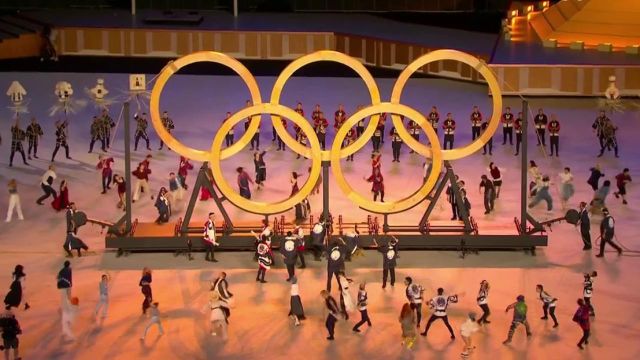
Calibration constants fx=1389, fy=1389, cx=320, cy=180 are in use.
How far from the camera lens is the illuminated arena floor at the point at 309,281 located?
28609 mm

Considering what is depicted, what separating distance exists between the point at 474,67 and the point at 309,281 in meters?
6.53

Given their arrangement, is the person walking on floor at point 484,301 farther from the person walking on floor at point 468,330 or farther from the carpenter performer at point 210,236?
the carpenter performer at point 210,236

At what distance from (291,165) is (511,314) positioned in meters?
13.2

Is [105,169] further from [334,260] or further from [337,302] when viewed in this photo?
[337,302]

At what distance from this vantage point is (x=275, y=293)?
3148cm

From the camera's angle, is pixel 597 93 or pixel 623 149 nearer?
pixel 623 149

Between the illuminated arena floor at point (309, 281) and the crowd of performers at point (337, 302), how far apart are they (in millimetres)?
238

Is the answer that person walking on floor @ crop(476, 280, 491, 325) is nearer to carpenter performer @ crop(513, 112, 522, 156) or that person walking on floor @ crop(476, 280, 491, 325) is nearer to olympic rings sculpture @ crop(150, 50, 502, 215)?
olympic rings sculpture @ crop(150, 50, 502, 215)

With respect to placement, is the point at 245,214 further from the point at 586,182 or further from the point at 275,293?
the point at 586,182

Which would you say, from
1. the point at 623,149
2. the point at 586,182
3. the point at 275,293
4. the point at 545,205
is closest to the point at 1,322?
the point at 275,293

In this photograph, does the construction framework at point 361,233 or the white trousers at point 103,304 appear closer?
the white trousers at point 103,304

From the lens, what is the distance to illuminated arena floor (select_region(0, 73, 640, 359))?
28.6 m

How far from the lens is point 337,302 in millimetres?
30859

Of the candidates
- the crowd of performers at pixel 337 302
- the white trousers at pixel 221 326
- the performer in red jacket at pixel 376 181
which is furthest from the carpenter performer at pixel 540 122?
the white trousers at pixel 221 326
